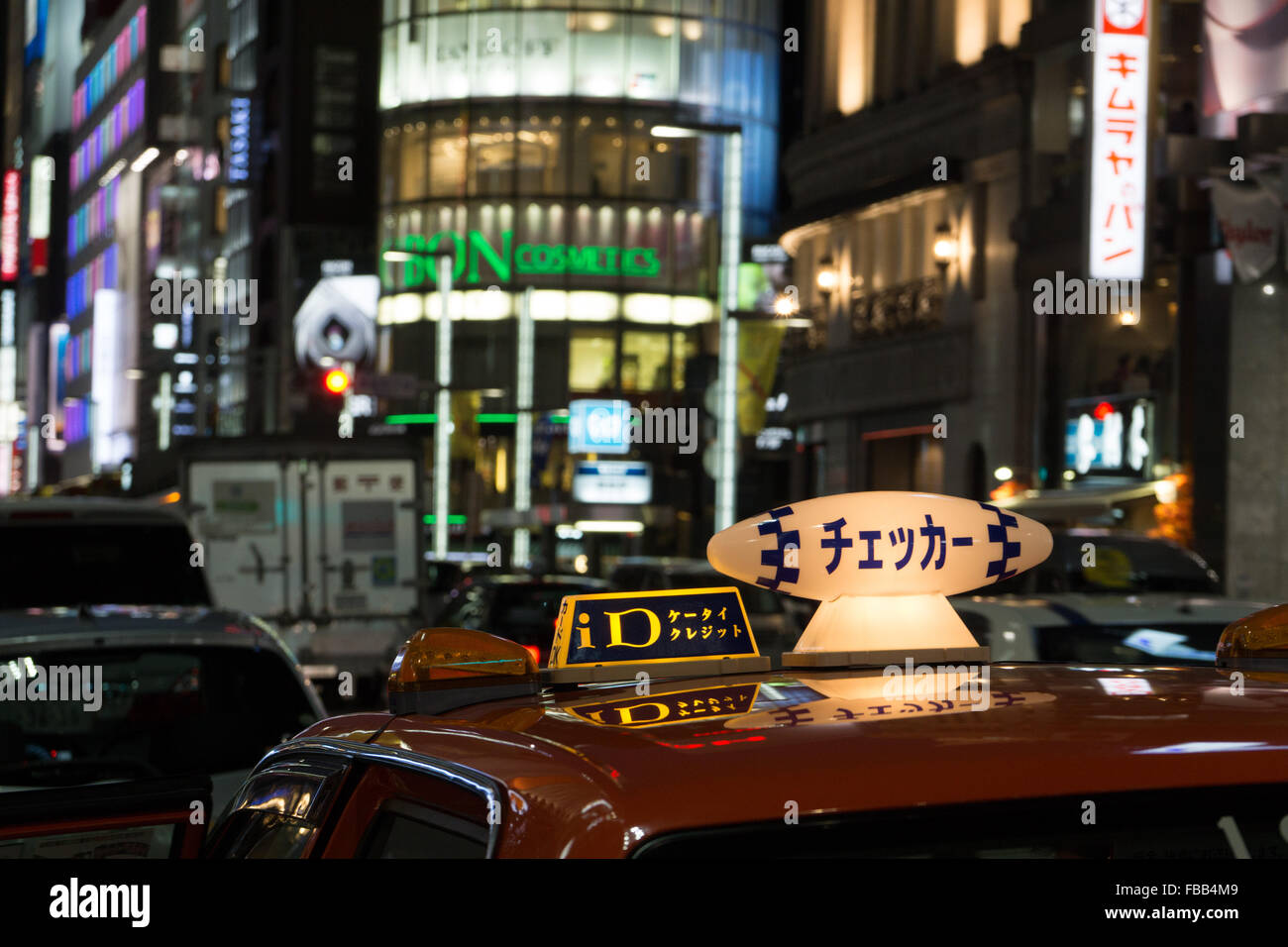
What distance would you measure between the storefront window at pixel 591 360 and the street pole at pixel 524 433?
237 centimetres

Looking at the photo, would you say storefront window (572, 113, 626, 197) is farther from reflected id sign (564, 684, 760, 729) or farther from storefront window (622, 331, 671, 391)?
reflected id sign (564, 684, 760, 729)

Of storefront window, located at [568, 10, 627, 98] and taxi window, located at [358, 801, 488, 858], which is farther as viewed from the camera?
storefront window, located at [568, 10, 627, 98]

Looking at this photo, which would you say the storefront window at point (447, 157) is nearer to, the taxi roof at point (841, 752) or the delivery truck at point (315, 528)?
the delivery truck at point (315, 528)

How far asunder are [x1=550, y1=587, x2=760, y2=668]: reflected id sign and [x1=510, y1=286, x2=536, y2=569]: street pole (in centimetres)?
3840

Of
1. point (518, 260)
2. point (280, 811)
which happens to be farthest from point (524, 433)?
point (280, 811)

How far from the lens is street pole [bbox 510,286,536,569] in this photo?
43625 mm

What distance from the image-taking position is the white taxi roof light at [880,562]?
2.83 metres

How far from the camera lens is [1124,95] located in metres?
22.2

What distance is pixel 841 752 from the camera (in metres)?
2.11

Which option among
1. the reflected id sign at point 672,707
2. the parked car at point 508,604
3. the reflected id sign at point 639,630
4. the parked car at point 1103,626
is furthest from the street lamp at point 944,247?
the reflected id sign at point 672,707

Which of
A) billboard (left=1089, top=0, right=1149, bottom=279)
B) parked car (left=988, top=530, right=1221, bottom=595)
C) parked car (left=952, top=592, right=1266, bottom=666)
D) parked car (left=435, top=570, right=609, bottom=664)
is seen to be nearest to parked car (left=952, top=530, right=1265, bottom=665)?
parked car (left=952, top=592, right=1266, bottom=666)

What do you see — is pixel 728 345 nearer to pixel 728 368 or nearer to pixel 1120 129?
pixel 728 368

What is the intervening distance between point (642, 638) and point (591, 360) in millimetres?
62536
